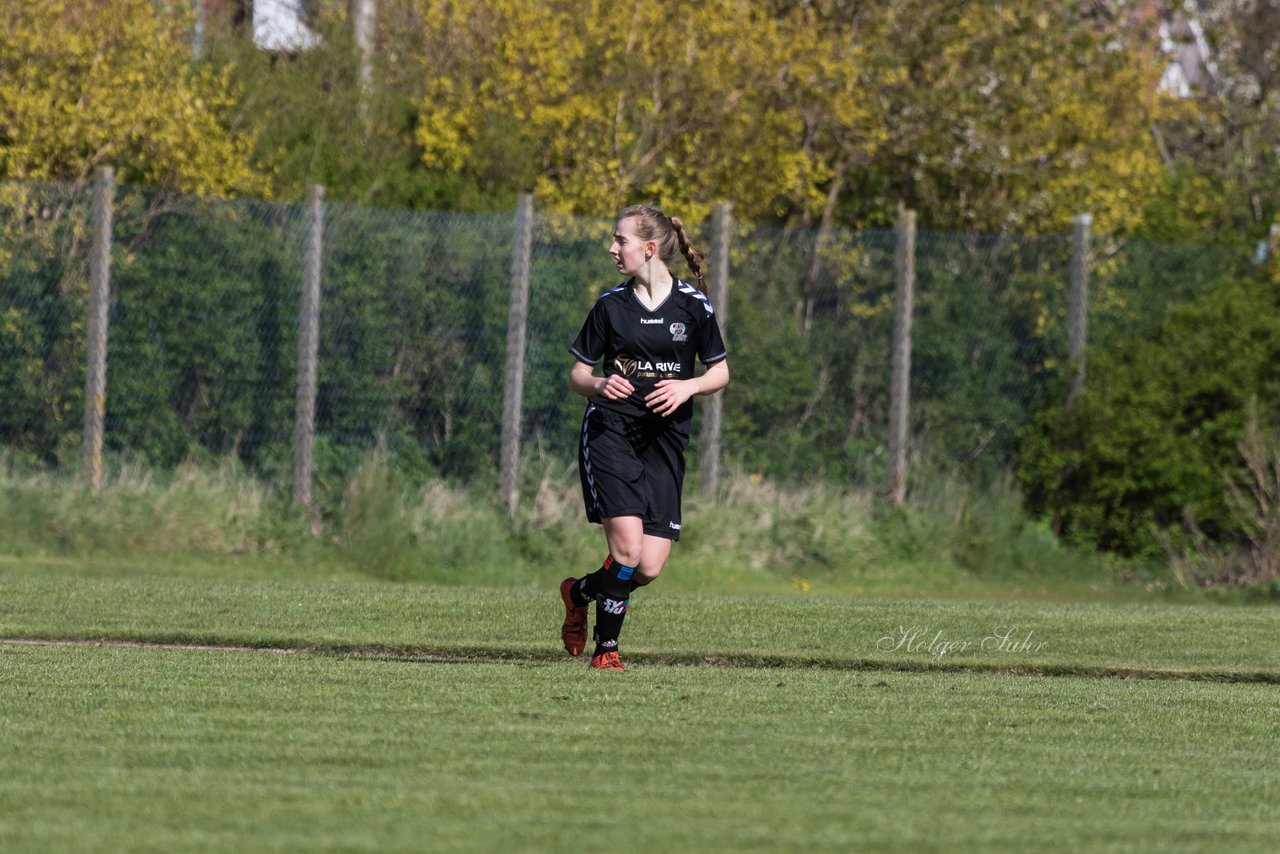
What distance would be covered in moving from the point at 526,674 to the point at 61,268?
7610 mm

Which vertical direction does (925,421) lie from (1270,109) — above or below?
below

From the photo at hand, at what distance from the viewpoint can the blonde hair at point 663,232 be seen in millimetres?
8352

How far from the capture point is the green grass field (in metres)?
5.00

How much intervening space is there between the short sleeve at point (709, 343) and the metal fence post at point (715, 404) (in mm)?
6824

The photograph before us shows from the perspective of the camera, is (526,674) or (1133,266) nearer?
(526,674)

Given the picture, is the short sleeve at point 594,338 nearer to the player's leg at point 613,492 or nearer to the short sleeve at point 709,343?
the player's leg at point 613,492

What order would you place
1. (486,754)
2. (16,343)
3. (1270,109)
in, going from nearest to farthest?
(486,754), (16,343), (1270,109)

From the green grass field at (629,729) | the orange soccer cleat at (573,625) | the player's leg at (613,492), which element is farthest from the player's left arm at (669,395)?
the green grass field at (629,729)

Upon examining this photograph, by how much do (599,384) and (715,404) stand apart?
7.28 metres

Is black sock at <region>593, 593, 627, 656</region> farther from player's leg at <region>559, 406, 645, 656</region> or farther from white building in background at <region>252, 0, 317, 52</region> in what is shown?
white building in background at <region>252, 0, 317, 52</region>

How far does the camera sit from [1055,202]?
18.8m

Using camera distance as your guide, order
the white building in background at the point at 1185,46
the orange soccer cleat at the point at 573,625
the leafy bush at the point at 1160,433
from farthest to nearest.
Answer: the white building in background at the point at 1185,46 < the leafy bush at the point at 1160,433 < the orange soccer cleat at the point at 573,625

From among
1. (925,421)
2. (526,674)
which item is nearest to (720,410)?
(925,421)

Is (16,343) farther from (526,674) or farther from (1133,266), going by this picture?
(1133,266)
